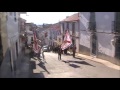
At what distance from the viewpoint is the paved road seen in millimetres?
9753

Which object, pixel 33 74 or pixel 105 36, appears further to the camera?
pixel 105 36

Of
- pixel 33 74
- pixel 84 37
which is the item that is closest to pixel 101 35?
pixel 84 37

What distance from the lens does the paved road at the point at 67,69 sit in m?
9.75

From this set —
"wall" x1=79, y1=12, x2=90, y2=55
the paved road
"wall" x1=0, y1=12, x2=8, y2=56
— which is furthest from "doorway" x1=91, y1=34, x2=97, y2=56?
"wall" x1=0, y1=12, x2=8, y2=56

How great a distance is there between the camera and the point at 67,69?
10695 mm

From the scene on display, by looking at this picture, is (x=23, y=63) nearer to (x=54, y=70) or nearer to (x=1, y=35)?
(x=54, y=70)

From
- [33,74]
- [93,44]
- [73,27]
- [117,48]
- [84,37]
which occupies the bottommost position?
[33,74]

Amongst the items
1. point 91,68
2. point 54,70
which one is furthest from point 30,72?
point 91,68

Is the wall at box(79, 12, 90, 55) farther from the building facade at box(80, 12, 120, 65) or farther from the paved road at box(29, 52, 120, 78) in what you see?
the paved road at box(29, 52, 120, 78)

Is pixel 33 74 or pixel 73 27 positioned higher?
pixel 73 27

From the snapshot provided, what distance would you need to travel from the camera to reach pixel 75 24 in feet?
60.6

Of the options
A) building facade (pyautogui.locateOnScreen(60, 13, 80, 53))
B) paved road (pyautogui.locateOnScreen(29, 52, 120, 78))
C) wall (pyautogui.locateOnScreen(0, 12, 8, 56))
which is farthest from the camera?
building facade (pyautogui.locateOnScreen(60, 13, 80, 53))

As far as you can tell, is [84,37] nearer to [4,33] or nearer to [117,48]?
[117,48]
